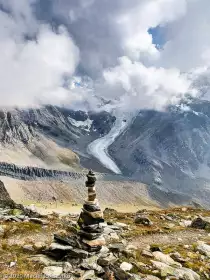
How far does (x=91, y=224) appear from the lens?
74.0ft

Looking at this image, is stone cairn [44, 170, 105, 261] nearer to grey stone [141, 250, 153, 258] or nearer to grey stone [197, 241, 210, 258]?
grey stone [141, 250, 153, 258]

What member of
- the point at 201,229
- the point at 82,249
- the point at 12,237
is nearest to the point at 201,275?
the point at 82,249

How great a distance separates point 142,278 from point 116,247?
4213 millimetres

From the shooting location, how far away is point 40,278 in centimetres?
1748

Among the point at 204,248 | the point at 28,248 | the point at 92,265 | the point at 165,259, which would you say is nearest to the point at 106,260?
the point at 92,265

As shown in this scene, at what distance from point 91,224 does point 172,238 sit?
39.8ft

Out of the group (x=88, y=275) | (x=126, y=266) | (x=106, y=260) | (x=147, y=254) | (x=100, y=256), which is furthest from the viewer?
(x=147, y=254)

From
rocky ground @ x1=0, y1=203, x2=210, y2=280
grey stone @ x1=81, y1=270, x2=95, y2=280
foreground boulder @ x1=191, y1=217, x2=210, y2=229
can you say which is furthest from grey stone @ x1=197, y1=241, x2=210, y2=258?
grey stone @ x1=81, y1=270, x2=95, y2=280

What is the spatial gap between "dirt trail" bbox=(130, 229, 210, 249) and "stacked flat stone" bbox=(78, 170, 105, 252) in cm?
508

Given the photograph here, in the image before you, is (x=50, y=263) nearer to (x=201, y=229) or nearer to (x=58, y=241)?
(x=58, y=241)

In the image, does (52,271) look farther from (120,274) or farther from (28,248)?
(28,248)

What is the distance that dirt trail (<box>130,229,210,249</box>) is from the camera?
93.2 ft

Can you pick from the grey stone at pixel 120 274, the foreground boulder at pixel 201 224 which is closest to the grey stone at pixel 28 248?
the grey stone at pixel 120 274

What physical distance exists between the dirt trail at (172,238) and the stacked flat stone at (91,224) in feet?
16.7
